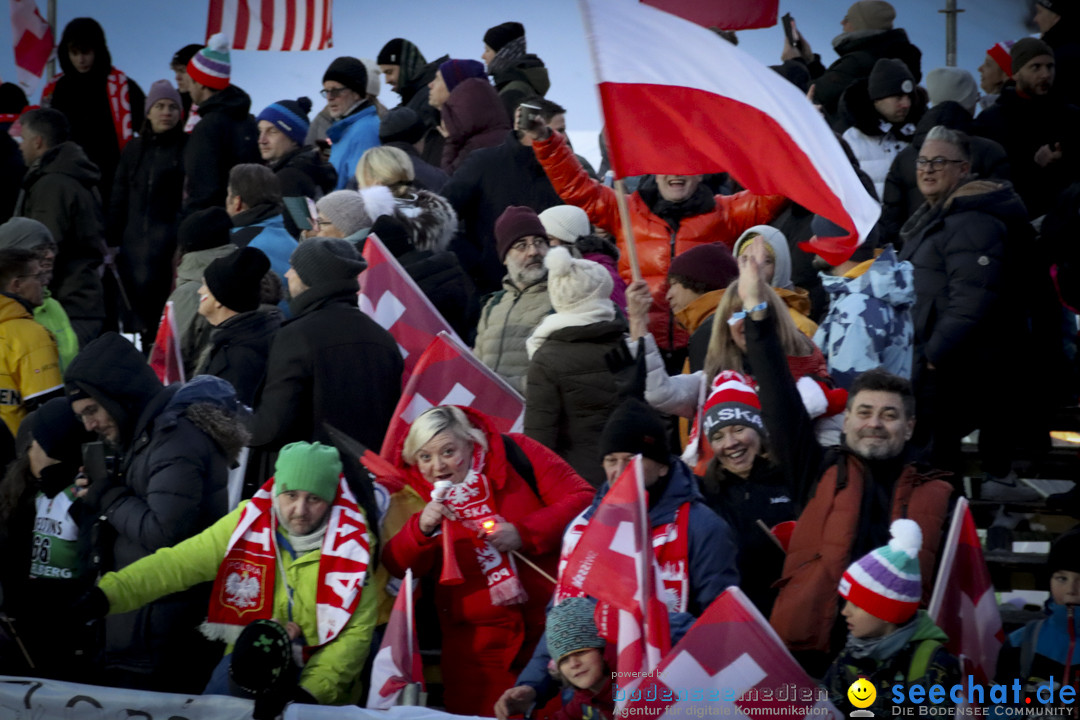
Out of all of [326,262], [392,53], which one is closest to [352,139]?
[392,53]

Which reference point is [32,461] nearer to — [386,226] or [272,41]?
[386,226]

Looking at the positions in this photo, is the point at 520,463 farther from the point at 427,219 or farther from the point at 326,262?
the point at 427,219

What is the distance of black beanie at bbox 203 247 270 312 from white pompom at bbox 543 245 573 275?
1.30m

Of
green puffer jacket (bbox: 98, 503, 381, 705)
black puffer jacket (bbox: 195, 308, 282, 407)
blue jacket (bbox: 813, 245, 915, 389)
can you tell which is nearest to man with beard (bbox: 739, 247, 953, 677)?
blue jacket (bbox: 813, 245, 915, 389)

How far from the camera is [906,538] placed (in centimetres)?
495

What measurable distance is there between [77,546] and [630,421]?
6.98ft

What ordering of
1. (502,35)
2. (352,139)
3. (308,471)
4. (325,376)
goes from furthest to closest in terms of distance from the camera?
(502,35)
(352,139)
(325,376)
(308,471)

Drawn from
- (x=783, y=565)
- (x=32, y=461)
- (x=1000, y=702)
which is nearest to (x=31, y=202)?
(x=32, y=461)

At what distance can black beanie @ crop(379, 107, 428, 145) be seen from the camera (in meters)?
9.64

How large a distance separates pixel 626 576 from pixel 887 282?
96.4 inches

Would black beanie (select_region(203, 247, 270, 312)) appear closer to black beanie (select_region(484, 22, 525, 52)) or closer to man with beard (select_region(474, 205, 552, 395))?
man with beard (select_region(474, 205, 552, 395))

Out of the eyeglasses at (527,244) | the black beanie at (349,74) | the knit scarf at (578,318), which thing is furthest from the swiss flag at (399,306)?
the black beanie at (349,74)

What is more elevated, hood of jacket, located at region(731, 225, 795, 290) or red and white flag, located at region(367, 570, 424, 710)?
hood of jacket, located at region(731, 225, 795, 290)

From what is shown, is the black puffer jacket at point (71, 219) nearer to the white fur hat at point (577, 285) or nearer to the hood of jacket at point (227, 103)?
the hood of jacket at point (227, 103)
